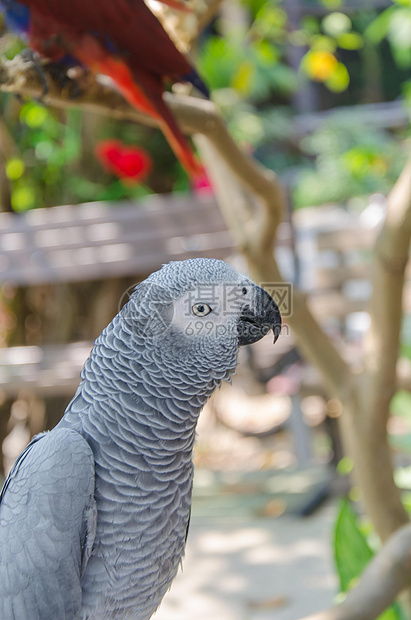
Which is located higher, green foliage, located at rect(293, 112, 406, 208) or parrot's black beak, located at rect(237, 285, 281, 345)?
parrot's black beak, located at rect(237, 285, 281, 345)

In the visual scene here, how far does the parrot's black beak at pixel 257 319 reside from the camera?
0.56 metres

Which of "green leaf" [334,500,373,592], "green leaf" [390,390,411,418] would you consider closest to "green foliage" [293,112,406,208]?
"green leaf" [390,390,411,418]

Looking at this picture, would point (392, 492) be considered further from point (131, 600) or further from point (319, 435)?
point (319, 435)

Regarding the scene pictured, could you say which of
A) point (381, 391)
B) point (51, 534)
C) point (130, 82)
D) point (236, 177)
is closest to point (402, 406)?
point (381, 391)

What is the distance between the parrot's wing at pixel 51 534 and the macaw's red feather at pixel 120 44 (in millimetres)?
549

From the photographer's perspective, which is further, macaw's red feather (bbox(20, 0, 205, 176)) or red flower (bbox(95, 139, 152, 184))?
red flower (bbox(95, 139, 152, 184))

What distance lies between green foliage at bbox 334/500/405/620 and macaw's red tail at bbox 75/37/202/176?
26.6 inches

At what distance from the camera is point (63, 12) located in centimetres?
90

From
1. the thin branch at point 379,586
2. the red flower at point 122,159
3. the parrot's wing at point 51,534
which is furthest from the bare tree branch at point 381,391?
the red flower at point 122,159

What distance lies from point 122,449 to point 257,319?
190 mm

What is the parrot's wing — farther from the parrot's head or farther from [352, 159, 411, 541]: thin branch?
[352, 159, 411, 541]: thin branch

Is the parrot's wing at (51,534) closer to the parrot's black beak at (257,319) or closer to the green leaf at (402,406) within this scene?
the parrot's black beak at (257,319)

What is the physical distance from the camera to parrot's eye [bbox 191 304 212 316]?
0.55 metres

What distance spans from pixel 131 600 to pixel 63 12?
83 cm
